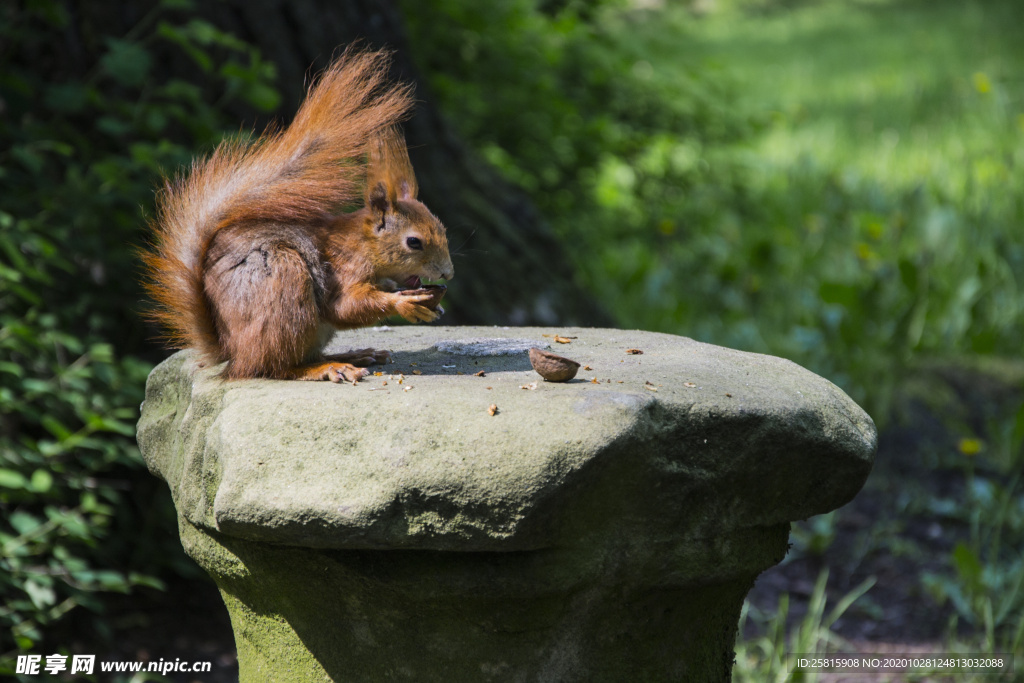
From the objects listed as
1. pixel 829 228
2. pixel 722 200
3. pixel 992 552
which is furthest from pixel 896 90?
pixel 992 552

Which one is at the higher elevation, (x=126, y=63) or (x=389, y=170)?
(x=126, y=63)

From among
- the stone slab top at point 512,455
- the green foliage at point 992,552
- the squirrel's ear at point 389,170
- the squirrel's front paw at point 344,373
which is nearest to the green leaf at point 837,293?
the green foliage at point 992,552

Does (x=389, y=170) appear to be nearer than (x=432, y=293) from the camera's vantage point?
No

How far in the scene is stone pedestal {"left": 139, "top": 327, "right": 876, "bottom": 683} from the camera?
54.8 inches

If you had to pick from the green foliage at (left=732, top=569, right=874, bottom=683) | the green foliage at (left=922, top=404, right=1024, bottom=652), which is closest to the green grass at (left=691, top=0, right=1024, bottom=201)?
the green foliage at (left=922, top=404, right=1024, bottom=652)

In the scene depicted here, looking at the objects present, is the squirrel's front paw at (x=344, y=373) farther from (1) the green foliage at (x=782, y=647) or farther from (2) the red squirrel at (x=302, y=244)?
(1) the green foliage at (x=782, y=647)

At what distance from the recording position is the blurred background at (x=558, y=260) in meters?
2.63

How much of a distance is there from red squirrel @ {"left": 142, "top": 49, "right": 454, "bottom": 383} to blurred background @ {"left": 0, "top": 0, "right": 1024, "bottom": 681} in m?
0.72

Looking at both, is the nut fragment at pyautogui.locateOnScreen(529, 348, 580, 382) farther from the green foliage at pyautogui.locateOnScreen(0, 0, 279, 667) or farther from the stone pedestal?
the green foliage at pyautogui.locateOnScreen(0, 0, 279, 667)

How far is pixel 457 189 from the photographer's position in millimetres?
3760

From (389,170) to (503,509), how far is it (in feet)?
2.81

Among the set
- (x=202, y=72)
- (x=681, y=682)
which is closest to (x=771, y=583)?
(x=681, y=682)

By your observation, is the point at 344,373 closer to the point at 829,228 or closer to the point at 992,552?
the point at 992,552

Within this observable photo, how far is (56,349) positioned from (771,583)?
266cm
